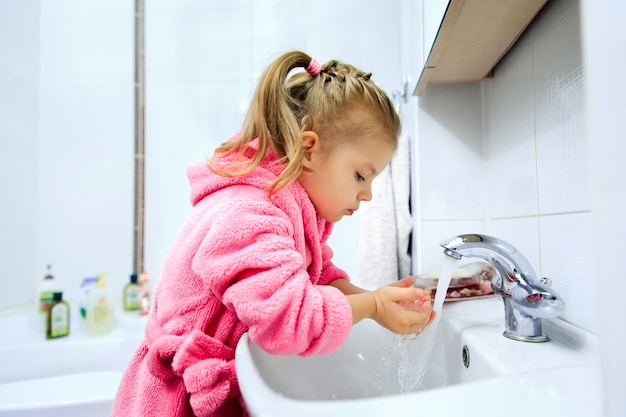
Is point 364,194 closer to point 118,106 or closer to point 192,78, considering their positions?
point 192,78

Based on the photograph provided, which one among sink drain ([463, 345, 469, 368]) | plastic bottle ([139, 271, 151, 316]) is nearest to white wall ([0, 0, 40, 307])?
plastic bottle ([139, 271, 151, 316])

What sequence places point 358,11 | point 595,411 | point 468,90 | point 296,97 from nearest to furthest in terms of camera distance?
point 595,411, point 296,97, point 468,90, point 358,11

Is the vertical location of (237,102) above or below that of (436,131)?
above

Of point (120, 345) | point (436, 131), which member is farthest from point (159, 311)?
point (120, 345)

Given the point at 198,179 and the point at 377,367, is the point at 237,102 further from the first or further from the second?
the point at 377,367

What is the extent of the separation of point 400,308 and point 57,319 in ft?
4.41

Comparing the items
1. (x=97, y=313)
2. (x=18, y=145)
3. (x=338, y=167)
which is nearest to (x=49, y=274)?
(x=97, y=313)

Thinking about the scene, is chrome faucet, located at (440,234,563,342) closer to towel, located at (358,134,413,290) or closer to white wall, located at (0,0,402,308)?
towel, located at (358,134,413,290)

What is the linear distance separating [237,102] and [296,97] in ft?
3.26

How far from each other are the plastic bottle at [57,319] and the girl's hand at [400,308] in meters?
1.31

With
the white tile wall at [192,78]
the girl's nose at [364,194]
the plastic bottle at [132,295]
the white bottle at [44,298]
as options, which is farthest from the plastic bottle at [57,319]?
the girl's nose at [364,194]

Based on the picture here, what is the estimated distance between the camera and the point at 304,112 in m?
0.67

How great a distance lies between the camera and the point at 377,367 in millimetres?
651

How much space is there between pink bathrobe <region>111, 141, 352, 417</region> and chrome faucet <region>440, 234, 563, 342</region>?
200mm
